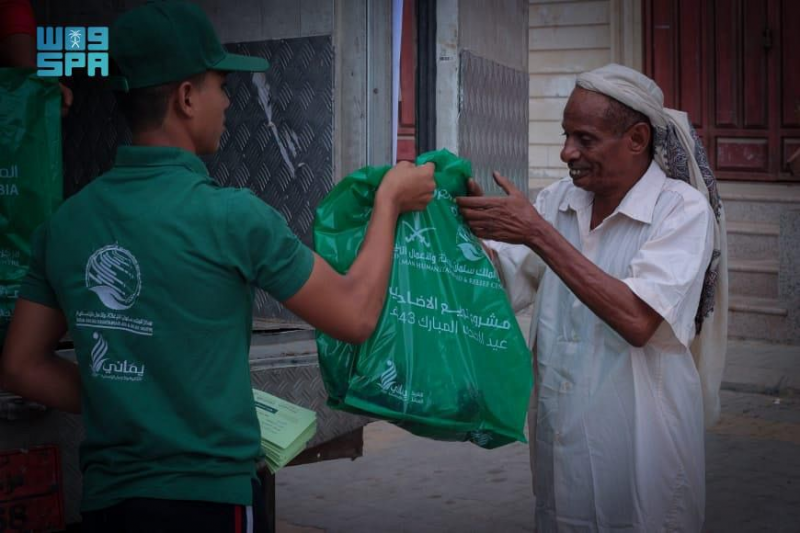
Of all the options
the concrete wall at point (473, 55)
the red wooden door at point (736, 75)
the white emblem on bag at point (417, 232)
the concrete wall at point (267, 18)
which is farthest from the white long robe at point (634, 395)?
the red wooden door at point (736, 75)

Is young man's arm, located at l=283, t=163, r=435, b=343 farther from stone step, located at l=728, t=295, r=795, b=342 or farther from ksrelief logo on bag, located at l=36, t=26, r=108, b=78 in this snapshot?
stone step, located at l=728, t=295, r=795, b=342

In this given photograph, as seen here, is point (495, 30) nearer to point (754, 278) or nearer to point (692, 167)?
point (692, 167)

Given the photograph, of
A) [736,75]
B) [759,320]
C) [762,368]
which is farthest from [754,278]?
[736,75]

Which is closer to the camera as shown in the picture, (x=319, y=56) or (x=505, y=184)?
(x=505, y=184)

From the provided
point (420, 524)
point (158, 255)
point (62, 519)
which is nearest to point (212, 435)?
point (158, 255)

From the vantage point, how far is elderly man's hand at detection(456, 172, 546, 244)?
2.92 m

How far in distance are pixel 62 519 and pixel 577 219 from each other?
1.67 m

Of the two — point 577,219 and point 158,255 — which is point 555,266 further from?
point 158,255

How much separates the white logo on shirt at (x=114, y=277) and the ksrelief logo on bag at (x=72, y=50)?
3.07 metres

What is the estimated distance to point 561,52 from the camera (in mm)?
13453

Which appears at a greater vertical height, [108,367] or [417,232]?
[417,232]

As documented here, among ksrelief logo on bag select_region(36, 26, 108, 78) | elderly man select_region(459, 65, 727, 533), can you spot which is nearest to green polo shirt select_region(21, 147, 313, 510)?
elderly man select_region(459, 65, 727, 533)

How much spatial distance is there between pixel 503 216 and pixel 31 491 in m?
1.51

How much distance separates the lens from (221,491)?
6.97 feet
